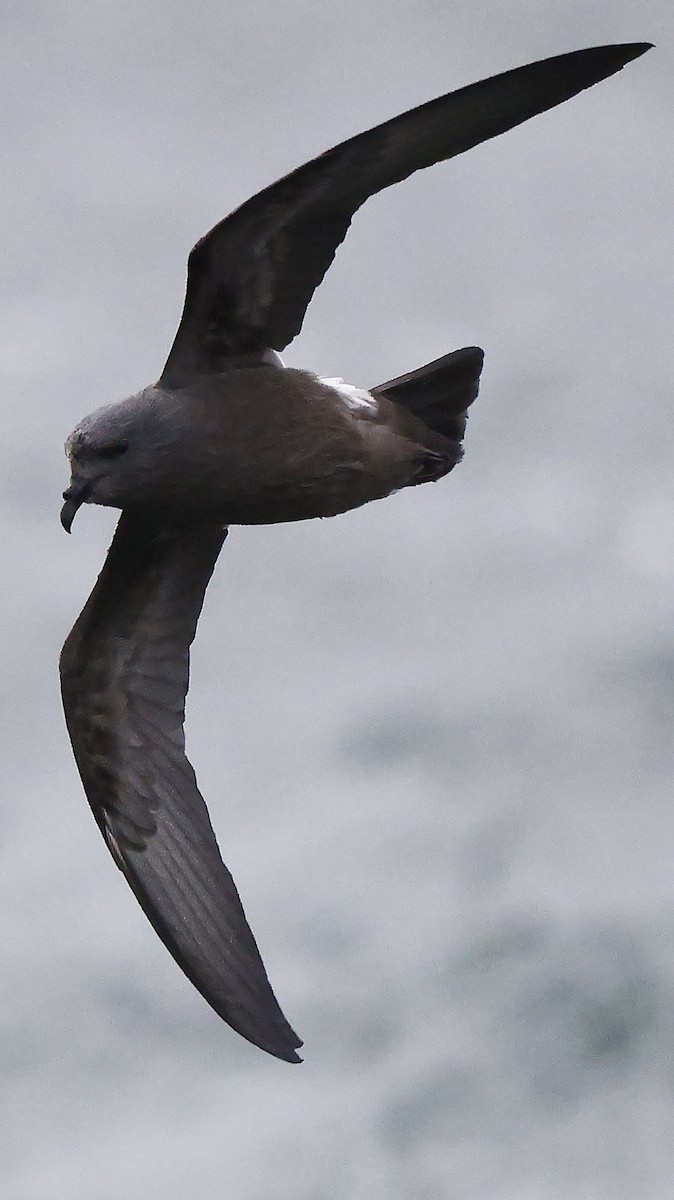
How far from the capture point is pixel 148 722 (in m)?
7.87

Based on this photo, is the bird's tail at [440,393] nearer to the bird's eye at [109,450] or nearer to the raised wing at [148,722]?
the raised wing at [148,722]

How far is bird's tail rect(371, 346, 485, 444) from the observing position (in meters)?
7.27

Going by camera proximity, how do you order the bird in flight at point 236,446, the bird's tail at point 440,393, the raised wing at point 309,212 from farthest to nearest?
the bird's tail at point 440,393 → the bird in flight at point 236,446 → the raised wing at point 309,212

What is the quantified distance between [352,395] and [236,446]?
518 mm

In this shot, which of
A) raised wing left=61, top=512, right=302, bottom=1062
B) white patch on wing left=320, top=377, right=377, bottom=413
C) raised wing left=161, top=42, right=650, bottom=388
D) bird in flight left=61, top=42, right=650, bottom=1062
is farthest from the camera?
raised wing left=61, top=512, right=302, bottom=1062

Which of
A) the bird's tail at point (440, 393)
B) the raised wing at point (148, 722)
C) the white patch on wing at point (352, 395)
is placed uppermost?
the bird's tail at point (440, 393)

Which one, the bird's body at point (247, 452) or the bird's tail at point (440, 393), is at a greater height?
the bird's tail at point (440, 393)

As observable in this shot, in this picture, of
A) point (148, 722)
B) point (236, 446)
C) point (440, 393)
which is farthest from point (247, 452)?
point (148, 722)

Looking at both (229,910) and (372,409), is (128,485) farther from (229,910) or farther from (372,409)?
(229,910)

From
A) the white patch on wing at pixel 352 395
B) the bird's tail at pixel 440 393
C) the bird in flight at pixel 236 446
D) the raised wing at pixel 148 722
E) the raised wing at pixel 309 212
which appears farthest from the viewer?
the raised wing at pixel 148 722

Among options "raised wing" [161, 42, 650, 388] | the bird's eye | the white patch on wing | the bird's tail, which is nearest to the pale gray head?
the bird's eye

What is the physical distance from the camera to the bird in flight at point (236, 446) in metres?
6.52

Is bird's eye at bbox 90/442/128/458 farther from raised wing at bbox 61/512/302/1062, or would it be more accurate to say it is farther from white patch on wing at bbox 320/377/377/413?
raised wing at bbox 61/512/302/1062

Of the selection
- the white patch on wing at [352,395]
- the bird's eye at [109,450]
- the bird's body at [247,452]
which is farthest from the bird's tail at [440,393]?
the bird's eye at [109,450]
